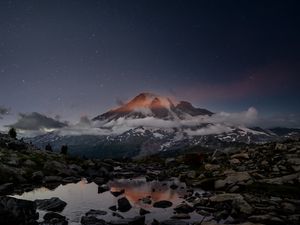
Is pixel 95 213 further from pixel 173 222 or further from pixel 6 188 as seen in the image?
pixel 6 188

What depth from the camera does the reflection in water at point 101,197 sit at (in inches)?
1596

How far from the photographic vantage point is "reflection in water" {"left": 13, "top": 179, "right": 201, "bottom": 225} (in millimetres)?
40531

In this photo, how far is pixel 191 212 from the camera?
41.9 metres

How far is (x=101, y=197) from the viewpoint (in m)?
53.9

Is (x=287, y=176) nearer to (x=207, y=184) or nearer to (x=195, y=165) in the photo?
(x=207, y=184)

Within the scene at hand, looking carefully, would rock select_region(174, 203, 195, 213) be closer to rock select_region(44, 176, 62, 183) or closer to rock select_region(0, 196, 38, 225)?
rock select_region(0, 196, 38, 225)

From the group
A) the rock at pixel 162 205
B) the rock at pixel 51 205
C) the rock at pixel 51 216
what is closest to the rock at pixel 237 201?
the rock at pixel 162 205

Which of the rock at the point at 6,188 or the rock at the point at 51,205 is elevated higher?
the rock at the point at 6,188

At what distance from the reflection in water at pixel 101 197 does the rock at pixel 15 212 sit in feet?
11.6

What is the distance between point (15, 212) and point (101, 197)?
21380 millimetres

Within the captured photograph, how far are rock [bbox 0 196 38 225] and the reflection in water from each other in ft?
11.6

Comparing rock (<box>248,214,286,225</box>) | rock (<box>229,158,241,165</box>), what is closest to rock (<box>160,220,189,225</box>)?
rock (<box>248,214,286,225</box>)

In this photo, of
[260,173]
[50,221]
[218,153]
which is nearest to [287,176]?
[260,173]

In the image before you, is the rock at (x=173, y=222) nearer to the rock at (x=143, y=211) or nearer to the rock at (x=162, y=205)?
the rock at (x=143, y=211)
